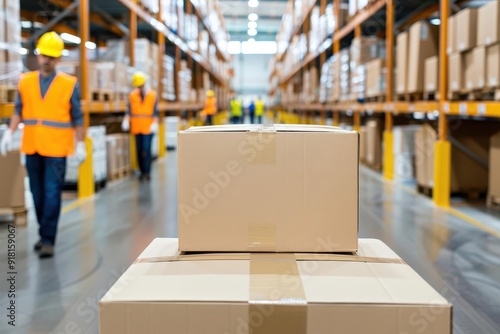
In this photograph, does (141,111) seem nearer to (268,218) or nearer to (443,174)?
(443,174)

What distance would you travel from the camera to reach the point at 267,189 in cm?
173

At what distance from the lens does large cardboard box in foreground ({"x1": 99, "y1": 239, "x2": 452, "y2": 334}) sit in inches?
53.4

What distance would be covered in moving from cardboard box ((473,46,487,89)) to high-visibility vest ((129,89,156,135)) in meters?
5.00

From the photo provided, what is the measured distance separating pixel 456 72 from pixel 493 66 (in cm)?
82

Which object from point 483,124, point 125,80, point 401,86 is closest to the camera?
point 483,124

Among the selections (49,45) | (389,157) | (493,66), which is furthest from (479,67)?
(49,45)

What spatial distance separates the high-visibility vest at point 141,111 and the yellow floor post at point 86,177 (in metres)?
1.64

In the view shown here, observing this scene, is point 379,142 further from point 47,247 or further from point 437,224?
point 47,247

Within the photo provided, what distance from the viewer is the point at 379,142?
1011 centimetres

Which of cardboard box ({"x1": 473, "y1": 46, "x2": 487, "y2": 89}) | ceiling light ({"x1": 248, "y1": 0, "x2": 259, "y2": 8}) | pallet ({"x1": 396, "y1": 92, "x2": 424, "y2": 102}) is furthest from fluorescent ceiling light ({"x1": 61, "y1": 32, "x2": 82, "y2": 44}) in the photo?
ceiling light ({"x1": 248, "y1": 0, "x2": 259, "y2": 8})

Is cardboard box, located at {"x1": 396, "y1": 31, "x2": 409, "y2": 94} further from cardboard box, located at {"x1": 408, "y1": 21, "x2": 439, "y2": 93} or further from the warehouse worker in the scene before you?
the warehouse worker

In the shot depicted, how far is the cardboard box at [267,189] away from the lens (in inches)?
67.6

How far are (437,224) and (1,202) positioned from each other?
4116 mm

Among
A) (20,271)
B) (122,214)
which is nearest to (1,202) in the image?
(122,214)
